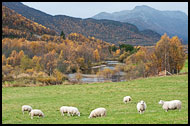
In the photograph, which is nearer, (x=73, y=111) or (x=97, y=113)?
(x=97, y=113)

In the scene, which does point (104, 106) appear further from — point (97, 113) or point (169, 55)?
point (169, 55)

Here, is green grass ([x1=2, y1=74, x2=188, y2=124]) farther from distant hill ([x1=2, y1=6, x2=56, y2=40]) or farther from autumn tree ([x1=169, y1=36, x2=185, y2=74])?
distant hill ([x1=2, y1=6, x2=56, y2=40])

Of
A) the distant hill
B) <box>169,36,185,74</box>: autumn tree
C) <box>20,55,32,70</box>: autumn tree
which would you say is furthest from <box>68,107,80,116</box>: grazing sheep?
the distant hill

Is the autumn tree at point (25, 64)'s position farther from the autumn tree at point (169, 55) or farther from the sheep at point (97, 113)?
the sheep at point (97, 113)

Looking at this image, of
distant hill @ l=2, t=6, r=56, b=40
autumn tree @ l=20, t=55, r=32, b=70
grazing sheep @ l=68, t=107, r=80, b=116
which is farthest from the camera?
distant hill @ l=2, t=6, r=56, b=40

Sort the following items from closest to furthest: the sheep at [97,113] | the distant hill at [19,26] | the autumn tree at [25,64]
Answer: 1. the sheep at [97,113]
2. the autumn tree at [25,64]
3. the distant hill at [19,26]

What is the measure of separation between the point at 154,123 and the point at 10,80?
3765 cm

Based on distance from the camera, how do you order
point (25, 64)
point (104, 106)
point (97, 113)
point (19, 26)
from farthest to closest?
point (19, 26) → point (25, 64) → point (104, 106) → point (97, 113)

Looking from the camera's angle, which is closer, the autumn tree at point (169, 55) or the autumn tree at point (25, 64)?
the autumn tree at point (169, 55)

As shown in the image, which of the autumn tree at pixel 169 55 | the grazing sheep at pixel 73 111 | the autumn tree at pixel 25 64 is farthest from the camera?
the autumn tree at pixel 25 64

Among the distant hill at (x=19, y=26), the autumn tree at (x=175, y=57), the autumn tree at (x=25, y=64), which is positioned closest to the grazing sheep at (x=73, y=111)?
the autumn tree at (x=175, y=57)

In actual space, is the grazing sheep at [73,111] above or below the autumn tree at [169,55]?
below

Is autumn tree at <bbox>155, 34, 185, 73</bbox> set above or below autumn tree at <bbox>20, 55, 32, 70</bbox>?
above

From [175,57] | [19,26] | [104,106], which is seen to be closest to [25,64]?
[175,57]
